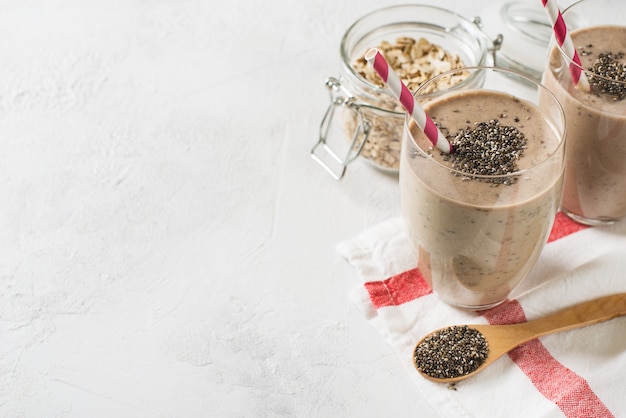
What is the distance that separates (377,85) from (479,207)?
0.44m

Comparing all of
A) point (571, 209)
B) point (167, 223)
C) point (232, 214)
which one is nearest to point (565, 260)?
point (571, 209)

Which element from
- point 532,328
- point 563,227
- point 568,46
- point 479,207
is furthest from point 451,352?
point 568,46

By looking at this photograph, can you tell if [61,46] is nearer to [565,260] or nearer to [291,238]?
[291,238]

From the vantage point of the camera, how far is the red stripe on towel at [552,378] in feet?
3.72

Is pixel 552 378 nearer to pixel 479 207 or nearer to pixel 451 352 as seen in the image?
pixel 451 352

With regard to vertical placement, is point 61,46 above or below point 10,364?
above

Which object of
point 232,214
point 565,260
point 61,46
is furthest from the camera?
point 61,46

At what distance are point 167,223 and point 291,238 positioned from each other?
0.76ft

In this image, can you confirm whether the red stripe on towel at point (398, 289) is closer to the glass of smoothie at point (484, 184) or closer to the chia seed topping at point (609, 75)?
the glass of smoothie at point (484, 184)

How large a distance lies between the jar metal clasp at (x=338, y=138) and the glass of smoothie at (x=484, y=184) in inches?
9.3

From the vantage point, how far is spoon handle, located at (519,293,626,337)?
1.24 meters

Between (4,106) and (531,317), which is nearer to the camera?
(531,317)

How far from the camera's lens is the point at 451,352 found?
1212mm

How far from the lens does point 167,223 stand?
146cm
